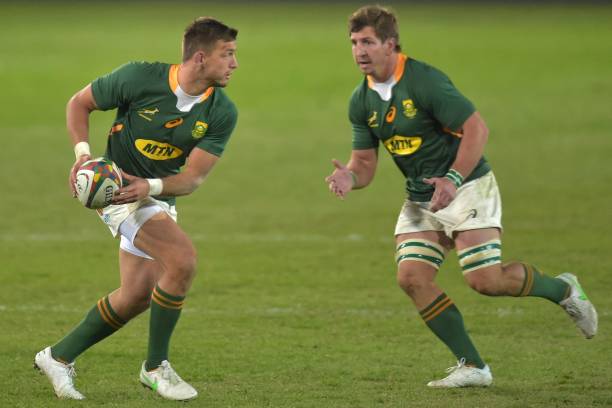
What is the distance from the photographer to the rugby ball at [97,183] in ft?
25.7

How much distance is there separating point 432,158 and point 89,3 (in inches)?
1928

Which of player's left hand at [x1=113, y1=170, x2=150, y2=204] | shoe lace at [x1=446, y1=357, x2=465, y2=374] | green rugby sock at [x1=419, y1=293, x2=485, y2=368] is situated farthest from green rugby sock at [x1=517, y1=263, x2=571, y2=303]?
player's left hand at [x1=113, y1=170, x2=150, y2=204]

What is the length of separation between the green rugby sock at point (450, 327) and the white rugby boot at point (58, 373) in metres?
2.25

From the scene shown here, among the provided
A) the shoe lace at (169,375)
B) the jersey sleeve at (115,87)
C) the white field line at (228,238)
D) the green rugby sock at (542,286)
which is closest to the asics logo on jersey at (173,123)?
the jersey sleeve at (115,87)

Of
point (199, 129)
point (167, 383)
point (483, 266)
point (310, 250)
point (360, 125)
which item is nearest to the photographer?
point (167, 383)

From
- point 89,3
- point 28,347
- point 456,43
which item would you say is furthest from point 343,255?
point 89,3

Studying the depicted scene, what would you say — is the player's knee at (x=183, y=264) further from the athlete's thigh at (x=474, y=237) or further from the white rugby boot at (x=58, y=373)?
the athlete's thigh at (x=474, y=237)

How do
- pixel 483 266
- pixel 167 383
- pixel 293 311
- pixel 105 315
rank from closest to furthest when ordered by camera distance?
pixel 167 383, pixel 105 315, pixel 483 266, pixel 293 311

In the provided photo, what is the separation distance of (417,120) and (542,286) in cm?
136

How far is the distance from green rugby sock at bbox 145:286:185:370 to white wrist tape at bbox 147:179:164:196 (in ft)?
1.90

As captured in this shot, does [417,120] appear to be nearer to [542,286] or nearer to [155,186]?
[542,286]

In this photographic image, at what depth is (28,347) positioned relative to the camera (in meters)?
9.44

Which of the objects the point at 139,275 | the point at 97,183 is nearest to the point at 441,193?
the point at 139,275

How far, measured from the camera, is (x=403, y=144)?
8719 millimetres
